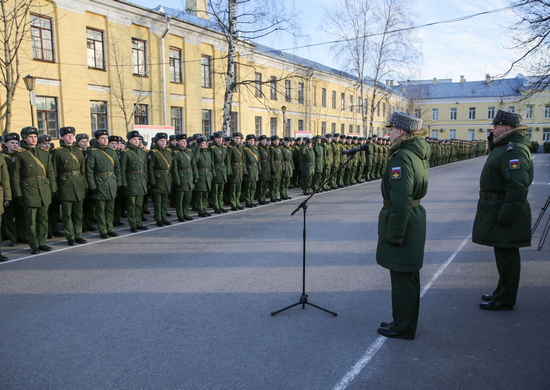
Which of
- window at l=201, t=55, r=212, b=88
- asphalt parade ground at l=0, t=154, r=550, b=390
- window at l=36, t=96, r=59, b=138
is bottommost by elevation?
asphalt parade ground at l=0, t=154, r=550, b=390

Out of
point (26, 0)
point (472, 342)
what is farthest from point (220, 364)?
point (26, 0)

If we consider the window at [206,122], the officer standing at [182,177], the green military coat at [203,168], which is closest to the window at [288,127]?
the window at [206,122]

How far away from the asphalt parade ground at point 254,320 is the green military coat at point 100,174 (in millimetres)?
1242

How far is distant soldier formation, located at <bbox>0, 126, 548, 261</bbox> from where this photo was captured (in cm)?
730

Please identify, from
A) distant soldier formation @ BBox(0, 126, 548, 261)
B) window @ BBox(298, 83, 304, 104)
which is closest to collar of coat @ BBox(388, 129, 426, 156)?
distant soldier formation @ BBox(0, 126, 548, 261)

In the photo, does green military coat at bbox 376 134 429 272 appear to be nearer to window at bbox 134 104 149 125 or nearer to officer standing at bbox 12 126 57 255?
officer standing at bbox 12 126 57 255

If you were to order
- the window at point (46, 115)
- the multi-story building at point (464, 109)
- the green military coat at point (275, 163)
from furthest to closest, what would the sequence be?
the multi-story building at point (464, 109) → the window at point (46, 115) → the green military coat at point (275, 163)

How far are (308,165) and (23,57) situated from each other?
41.8ft

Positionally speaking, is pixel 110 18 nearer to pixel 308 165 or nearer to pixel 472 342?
pixel 308 165

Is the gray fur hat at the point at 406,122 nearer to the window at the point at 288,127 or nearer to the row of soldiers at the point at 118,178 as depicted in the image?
the row of soldiers at the point at 118,178

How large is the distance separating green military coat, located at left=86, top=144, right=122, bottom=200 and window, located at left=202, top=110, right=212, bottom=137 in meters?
18.7

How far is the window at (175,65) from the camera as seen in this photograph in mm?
24312

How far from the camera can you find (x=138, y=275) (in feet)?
18.9

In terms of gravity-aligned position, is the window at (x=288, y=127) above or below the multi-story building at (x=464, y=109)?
below
